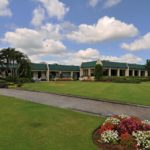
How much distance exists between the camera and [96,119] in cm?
1046

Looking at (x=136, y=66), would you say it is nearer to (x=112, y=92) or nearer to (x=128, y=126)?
(x=112, y=92)

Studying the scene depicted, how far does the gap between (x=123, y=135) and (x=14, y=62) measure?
48103 millimetres

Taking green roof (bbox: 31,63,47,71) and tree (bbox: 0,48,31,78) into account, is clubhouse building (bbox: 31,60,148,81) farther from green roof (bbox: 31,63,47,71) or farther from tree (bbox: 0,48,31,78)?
tree (bbox: 0,48,31,78)

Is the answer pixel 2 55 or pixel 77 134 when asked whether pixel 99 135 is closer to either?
pixel 77 134

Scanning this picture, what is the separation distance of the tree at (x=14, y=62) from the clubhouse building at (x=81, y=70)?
13.4m

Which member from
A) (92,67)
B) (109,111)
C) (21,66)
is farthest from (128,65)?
(109,111)

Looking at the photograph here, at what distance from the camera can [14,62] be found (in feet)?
173

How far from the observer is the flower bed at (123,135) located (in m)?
6.89

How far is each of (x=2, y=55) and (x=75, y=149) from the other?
47.5 m

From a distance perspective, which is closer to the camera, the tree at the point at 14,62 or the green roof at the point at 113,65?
the tree at the point at 14,62

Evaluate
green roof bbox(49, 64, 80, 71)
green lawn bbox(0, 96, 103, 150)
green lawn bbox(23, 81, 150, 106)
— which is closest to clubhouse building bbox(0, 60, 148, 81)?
green roof bbox(49, 64, 80, 71)

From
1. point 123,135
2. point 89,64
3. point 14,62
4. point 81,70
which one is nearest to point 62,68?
point 81,70

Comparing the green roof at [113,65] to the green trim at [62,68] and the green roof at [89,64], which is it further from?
the green trim at [62,68]

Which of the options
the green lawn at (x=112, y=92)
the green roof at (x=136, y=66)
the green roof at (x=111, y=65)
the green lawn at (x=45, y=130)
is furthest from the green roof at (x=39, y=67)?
the green lawn at (x=45, y=130)
